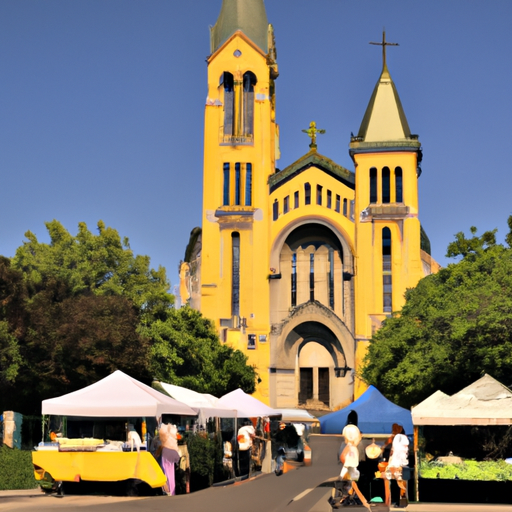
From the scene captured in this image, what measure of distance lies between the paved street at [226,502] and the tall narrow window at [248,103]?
39.7 m

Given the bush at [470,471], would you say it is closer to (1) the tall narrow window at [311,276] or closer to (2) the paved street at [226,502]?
(2) the paved street at [226,502]

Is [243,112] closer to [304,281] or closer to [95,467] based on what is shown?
[304,281]

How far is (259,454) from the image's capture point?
2944 cm

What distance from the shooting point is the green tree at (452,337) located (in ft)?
98.4

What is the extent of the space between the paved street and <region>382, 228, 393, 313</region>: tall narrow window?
114ft

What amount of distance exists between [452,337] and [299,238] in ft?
102

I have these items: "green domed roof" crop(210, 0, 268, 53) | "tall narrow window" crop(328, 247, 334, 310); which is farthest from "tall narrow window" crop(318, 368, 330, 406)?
"green domed roof" crop(210, 0, 268, 53)

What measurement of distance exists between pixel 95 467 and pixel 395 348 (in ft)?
79.6

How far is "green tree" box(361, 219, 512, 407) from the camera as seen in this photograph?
30.0m

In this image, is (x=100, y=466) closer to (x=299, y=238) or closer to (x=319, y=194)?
(x=319, y=194)

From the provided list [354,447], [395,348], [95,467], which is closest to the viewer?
[354,447]

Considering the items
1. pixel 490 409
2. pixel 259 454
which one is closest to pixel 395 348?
pixel 259 454

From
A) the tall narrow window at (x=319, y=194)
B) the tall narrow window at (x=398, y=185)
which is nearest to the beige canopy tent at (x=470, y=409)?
the tall narrow window at (x=398, y=185)

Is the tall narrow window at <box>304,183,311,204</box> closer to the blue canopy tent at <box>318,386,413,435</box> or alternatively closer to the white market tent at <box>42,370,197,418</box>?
the blue canopy tent at <box>318,386,413,435</box>
